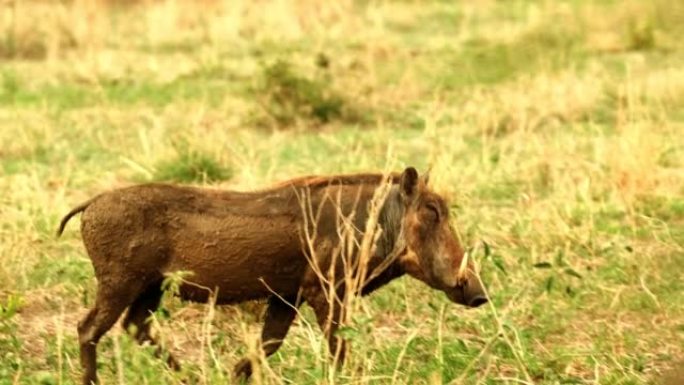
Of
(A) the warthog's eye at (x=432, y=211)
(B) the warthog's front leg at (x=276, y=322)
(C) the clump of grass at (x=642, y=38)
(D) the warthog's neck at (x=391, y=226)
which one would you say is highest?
(A) the warthog's eye at (x=432, y=211)

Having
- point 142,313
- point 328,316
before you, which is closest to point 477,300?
point 328,316

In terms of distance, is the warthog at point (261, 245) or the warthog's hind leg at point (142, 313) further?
the warthog's hind leg at point (142, 313)

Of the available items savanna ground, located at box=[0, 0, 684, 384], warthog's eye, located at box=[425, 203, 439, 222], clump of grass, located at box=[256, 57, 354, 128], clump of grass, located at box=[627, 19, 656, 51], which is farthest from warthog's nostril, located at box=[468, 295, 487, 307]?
clump of grass, located at box=[627, 19, 656, 51]

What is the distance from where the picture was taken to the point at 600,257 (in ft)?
24.7

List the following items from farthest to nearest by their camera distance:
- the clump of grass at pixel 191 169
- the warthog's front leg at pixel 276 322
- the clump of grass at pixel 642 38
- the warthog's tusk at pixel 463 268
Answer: the clump of grass at pixel 642 38, the clump of grass at pixel 191 169, the warthog's front leg at pixel 276 322, the warthog's tusk at pixel 463 268

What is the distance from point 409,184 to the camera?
5352 millimetres

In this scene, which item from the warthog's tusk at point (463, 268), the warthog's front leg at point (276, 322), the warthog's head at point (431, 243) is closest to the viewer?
the warthog's tusk at point (463, 268)

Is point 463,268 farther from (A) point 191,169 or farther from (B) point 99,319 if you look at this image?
(A) point 191,169

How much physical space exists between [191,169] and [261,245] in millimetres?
4065

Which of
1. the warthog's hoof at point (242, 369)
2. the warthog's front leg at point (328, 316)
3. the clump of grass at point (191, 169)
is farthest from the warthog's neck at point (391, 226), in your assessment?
the clump of grass at point (191, 169)

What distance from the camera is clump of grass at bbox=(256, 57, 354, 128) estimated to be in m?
11.5

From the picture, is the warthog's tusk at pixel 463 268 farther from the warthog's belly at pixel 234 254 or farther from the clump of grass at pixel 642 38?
the clump of grass at pixel 642 38

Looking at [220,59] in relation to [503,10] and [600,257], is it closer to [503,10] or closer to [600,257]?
[503,10]

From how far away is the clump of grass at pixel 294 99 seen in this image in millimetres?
11539
